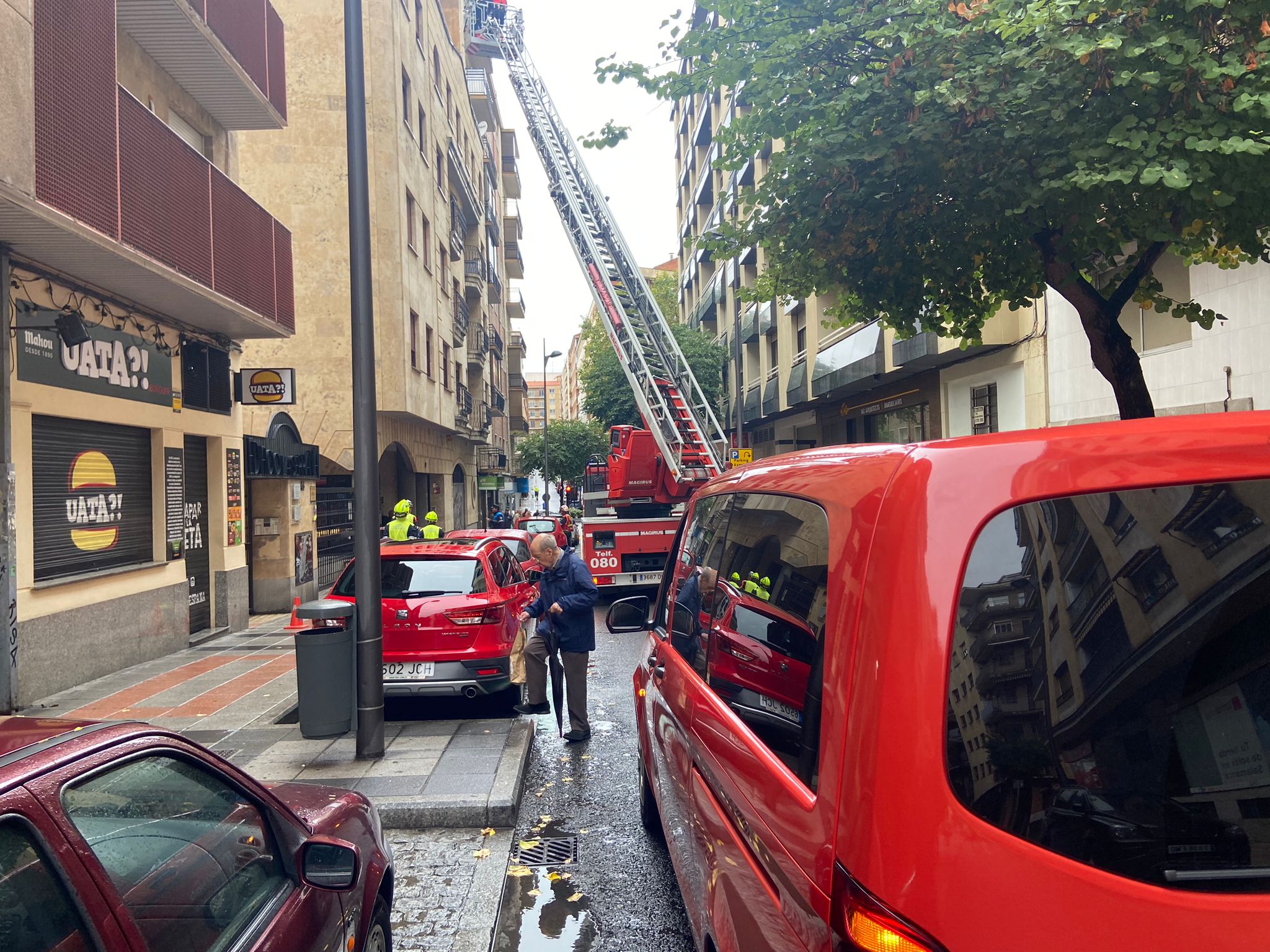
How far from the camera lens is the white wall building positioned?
9531mm

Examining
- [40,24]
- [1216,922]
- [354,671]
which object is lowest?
[354,671]

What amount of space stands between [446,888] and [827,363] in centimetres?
1875

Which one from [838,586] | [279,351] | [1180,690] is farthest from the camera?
[279,351]

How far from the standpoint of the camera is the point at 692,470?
16.0m

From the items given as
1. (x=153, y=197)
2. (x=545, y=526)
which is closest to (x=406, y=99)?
(x=545, y=526)

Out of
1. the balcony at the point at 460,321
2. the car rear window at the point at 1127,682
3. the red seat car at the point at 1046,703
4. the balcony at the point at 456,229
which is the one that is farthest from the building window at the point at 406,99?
the car rear window at the point at 1127,682

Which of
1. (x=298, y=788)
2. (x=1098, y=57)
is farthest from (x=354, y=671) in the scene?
(x=1098, y=57)

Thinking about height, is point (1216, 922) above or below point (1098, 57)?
below

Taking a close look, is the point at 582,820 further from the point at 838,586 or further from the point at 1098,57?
the point at 1098,57

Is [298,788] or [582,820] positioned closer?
[298,788]

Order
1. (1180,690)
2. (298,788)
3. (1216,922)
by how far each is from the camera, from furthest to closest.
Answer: (298,788) → (1180,690) → (1216,922)

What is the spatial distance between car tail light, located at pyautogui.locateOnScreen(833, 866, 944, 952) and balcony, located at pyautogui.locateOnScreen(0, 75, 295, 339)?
24.7 feet

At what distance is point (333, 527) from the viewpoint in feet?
65.8

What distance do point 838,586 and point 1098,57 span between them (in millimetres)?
5802
